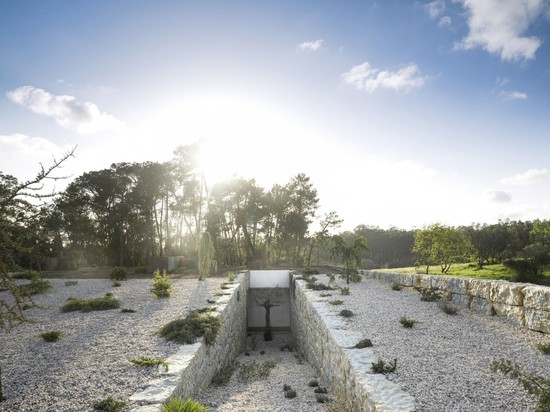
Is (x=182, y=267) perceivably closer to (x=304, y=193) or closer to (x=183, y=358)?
(x=304, y=193)

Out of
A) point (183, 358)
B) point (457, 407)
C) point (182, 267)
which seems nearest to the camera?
point (457, 407)

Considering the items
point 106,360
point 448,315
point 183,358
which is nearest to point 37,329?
point 106,360

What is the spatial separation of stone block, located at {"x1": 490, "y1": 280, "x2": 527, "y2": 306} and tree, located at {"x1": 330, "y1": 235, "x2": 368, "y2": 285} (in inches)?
280

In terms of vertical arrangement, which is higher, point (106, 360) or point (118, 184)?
point (118, 184)

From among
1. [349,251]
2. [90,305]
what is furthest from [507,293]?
[90,305]

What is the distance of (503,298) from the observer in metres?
7.62

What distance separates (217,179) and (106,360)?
28.0 m

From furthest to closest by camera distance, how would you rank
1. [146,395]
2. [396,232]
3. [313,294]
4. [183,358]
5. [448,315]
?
[396,232], [313,294], [448,315], [183,358], [146,395]

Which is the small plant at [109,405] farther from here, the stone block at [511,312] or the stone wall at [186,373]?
the stone block at [511,312]

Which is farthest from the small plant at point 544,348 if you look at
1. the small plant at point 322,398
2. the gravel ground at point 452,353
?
the small plant at point 322,398

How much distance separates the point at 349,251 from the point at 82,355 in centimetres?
1131

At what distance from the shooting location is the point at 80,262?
30953 mm

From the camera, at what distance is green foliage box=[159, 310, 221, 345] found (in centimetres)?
719

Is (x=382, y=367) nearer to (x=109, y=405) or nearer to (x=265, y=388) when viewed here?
(x=109, y=405)
